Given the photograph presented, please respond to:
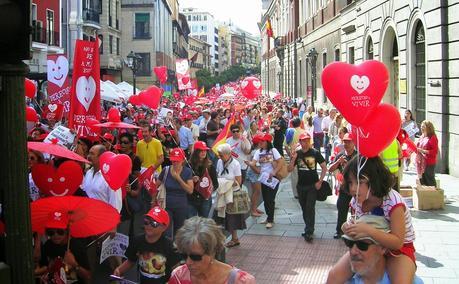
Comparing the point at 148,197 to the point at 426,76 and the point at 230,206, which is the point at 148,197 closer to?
the point at 230,206

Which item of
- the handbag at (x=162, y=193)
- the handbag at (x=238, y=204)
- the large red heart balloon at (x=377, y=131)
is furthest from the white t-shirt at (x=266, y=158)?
the large red heart balloon at (x=377, y=131)

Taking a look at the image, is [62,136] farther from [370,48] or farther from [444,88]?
[370,48]

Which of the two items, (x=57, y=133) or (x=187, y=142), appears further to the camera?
(x=187, y=142)

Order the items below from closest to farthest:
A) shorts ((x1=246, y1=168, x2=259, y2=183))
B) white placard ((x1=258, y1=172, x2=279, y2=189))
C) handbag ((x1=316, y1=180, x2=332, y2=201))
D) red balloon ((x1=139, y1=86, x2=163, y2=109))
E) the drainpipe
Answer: handbag ((x1=316, y1=180, x2=332, y2=201)) < white placard ((x1=258, y1=172, x2=279, y2=189)) < shorts ((x1=246, y1=168, x2=259, y2=183)) < red balloon ((x1=139, y1=86, x2=163, y2=109)) < the drainpipe

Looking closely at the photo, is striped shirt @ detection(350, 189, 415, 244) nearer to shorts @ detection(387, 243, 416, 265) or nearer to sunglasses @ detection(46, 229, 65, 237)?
shorts @ detection(387, 243, 416, 265)

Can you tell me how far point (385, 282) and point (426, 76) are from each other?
13379mm

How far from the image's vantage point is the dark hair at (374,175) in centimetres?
366

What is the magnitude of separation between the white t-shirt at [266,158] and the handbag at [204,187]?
1890mm

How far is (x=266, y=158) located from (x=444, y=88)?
7.04 meters

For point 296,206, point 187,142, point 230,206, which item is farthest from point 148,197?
point 187,142

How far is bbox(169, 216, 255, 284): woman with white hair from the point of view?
11.0 ft

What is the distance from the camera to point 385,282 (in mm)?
3195

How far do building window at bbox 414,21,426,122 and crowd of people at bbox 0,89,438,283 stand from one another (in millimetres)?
2901

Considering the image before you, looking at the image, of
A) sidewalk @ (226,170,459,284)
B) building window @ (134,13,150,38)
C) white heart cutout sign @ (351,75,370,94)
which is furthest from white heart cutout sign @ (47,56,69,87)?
building window @ (134,13,150,38)
